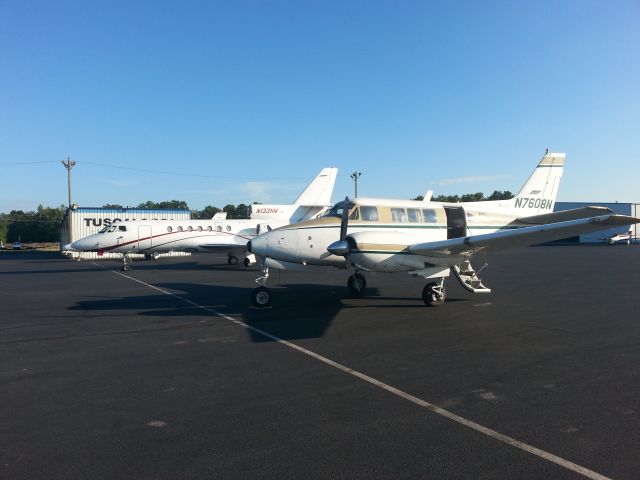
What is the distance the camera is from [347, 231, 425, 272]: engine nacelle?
11.2m

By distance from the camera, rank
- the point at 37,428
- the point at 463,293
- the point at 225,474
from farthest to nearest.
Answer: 1. the point at 463,293
2. the point at 37,428
3. the point at 225,474

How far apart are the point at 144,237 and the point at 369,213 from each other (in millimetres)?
19173

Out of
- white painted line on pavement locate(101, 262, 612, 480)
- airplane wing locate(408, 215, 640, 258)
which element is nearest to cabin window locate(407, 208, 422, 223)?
airplane wing locate(408, 215, 640, 258)

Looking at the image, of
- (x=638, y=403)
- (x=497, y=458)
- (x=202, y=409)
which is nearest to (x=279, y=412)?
(x=202, y=409)

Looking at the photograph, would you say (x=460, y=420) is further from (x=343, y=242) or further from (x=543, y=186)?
(x=543, y=186)

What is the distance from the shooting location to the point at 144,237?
27.5 metres

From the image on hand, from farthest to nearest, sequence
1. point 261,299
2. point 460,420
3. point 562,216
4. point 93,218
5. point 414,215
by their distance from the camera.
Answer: point 93,218
point 562,216
point 414,215
point 261,299
point 460,420

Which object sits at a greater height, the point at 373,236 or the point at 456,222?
the point at 456,222

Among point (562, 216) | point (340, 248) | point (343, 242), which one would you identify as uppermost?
point (562, 216)

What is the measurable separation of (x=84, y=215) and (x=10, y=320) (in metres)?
32.4

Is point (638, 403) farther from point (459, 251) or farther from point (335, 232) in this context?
point (335, 232)

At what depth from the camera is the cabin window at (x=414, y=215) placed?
13.2 m

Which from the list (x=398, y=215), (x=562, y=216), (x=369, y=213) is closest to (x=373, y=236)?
(x=369, y=213)

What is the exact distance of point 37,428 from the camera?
479cm
